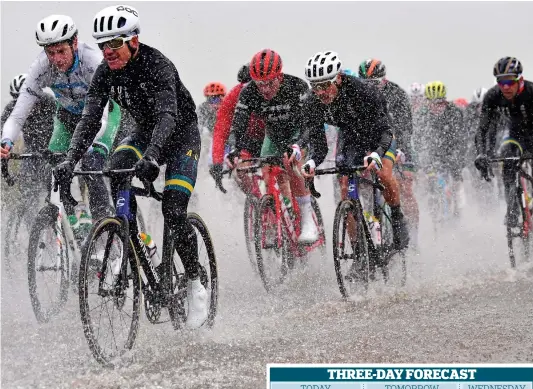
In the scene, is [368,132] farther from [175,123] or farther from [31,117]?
[31,117]

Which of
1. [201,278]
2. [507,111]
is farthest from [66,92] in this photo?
[507,111]

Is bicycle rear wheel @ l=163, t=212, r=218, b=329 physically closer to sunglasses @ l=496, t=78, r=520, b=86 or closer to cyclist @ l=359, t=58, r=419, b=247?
cyclist @ l=359, t=58, r=419, b=247

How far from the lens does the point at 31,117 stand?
9.86 m

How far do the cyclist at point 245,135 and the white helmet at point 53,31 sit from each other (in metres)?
2.38

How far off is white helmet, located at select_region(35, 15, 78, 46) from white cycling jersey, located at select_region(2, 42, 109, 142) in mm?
307

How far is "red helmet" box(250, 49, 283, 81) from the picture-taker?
885 cm

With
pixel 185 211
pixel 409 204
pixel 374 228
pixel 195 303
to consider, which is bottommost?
pixel 195 303

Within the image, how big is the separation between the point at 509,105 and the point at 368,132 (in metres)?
2.33

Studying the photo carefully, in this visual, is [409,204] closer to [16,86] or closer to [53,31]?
[16,86]

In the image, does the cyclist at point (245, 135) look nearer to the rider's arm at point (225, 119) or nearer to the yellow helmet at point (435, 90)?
the rider's arm at point (225, 119)

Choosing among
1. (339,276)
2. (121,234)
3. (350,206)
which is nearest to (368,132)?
(350,206)

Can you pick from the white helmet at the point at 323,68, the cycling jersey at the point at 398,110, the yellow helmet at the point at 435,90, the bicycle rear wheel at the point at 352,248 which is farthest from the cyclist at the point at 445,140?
the white helmet at the point at 323,68

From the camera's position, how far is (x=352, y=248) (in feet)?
27.8

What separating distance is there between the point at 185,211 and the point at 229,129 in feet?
11.6
